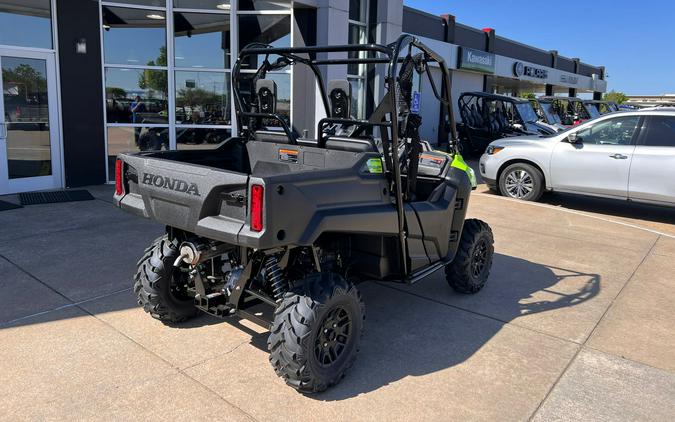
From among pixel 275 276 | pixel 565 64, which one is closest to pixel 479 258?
pixel 275 276

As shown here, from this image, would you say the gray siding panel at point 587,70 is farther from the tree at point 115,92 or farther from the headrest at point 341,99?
the headrest at point 341,99

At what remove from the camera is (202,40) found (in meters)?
10.2

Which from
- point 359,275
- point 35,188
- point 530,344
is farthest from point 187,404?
point 35,188

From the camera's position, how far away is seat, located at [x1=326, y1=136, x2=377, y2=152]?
11.9 feet

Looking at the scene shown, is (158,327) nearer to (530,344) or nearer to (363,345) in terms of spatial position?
(363,345)

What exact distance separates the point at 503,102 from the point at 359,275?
13754mm

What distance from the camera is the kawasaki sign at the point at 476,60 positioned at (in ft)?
79.3

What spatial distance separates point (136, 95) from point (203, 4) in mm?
2124

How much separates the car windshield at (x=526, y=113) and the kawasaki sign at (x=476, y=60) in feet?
24.8

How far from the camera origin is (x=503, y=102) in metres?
16.4

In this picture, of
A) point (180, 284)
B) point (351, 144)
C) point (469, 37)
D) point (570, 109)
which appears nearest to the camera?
point (351, 144)

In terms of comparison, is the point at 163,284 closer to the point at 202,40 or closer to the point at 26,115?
the point at 26,115

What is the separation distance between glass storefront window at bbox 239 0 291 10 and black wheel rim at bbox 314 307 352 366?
8.45m

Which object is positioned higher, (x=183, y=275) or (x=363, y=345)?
(x=183, y=275)
